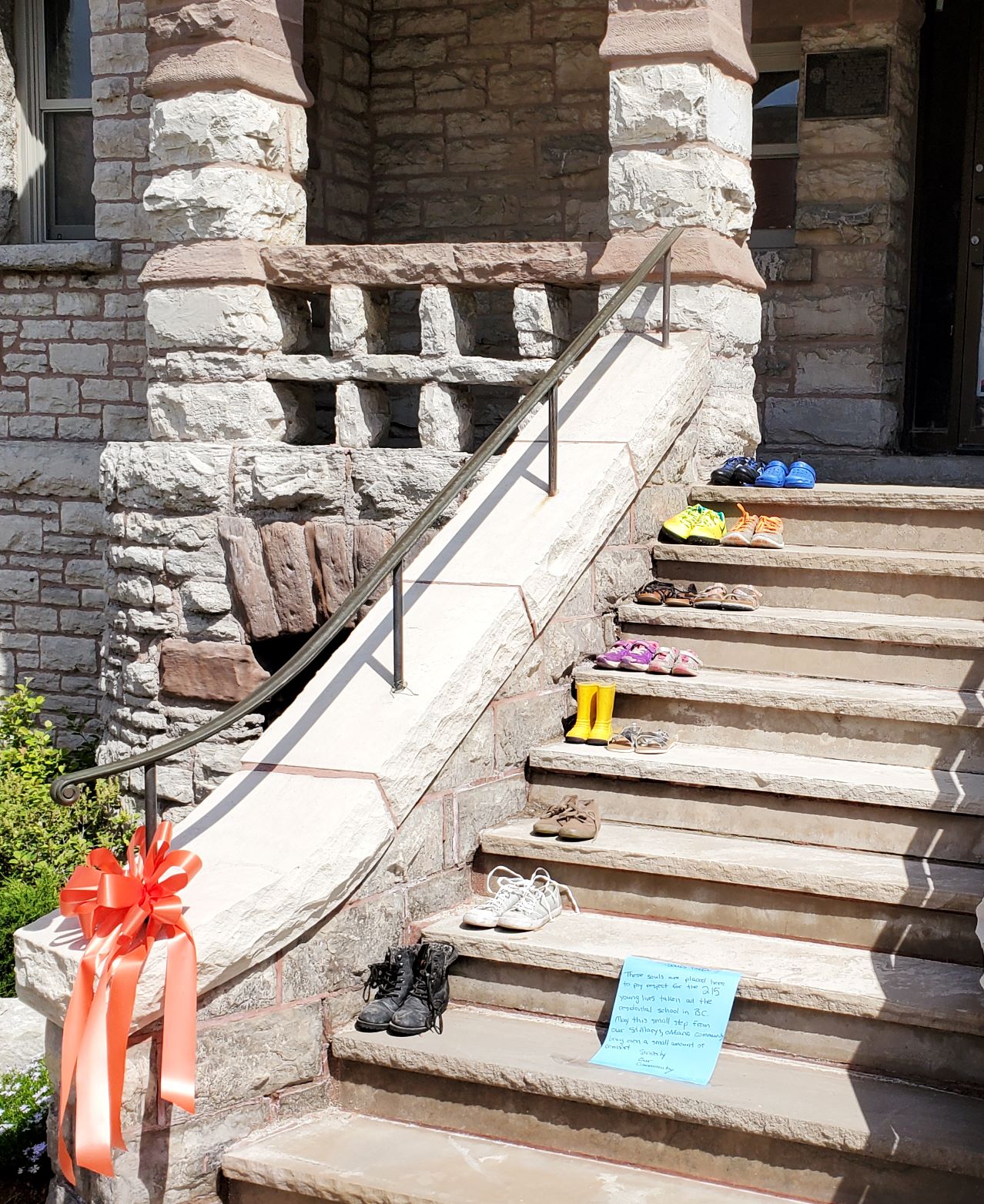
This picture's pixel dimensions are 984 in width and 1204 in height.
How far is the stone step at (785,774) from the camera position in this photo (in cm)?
372

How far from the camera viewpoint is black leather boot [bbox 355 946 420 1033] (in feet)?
11.4

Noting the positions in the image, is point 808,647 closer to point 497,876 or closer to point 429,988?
point 497,876

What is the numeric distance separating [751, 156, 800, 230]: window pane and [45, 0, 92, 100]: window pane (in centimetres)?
413

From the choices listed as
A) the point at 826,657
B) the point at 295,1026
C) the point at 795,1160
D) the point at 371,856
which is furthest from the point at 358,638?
the point at 795,1160

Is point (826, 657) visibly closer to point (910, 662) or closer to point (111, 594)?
point (910, 662)

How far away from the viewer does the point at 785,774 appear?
153 inches

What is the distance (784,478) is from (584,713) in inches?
55.5

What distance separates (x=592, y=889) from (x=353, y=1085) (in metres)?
0.84

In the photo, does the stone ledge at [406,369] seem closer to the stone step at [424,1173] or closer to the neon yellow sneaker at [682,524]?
the neon yellow sneaker at [682,524]

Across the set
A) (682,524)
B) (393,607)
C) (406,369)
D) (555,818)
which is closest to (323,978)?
(555,818)

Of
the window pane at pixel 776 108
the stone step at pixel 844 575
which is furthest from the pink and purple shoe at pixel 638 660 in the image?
the window pane at pixel 776 108

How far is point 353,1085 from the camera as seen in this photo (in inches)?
136

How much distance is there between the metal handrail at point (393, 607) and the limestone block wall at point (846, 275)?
2584 millimetres

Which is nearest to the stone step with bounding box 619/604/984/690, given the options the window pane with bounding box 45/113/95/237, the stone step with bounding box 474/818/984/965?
the stone step with bounding box 474/818/984/965
